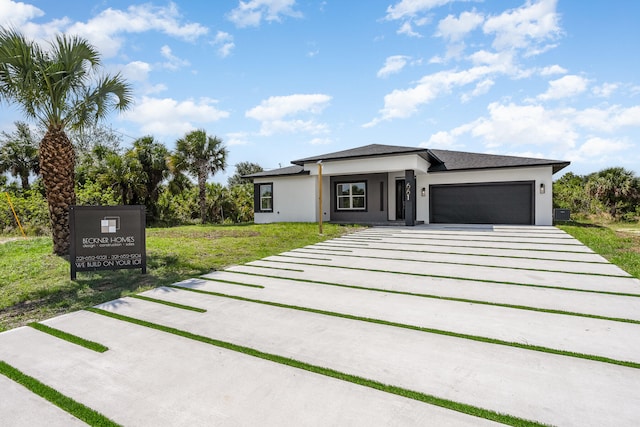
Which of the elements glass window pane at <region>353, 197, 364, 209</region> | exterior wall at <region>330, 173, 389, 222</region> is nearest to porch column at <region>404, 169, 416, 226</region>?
exterior wall at <region>330, 173, 389, 222</region>

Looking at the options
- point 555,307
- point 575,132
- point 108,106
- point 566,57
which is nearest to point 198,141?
point 108,106

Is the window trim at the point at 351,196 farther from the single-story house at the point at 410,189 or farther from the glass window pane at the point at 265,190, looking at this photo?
the glass window pane at the point at 265,190

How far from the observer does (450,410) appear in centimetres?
211

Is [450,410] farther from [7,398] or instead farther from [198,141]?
[198,141]

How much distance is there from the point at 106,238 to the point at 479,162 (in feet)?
51.5

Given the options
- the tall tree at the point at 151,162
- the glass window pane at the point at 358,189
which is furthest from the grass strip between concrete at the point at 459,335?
the tall tree at the point at 151,162

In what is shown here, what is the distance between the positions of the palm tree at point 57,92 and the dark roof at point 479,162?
13288 millimetres

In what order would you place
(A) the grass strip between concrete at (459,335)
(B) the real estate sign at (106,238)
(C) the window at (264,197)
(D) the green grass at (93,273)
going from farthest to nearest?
(C) the window at (264,197) < (B) the real estate sign at (106,238) < (D) the green grass at (93,273) < (A) the grass strip between concrete at (459,335)

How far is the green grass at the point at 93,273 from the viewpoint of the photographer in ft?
15.0

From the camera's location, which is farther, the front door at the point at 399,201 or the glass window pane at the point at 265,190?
the glass window pane at the point at 265,190

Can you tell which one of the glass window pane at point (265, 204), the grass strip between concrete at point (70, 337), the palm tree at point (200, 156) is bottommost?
the grass strip between concrete at point (70, 337)

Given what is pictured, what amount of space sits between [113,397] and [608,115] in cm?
2174

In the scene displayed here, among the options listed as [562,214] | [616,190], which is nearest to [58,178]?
[562,214]

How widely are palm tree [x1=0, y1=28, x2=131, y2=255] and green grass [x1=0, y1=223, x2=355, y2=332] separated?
133 centimetres
